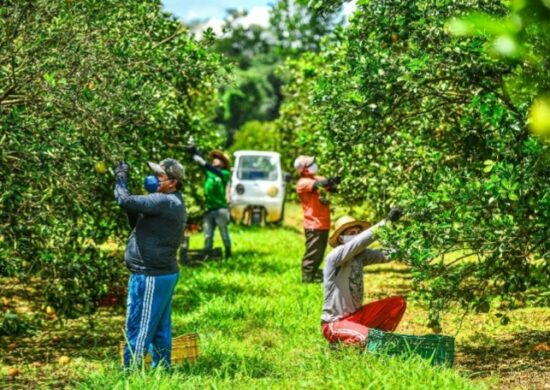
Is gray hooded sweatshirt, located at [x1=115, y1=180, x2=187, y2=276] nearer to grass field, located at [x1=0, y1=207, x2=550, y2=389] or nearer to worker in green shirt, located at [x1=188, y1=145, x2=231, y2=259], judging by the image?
grass field, located at [x1=0, y1=207, x2=550, y2=389]

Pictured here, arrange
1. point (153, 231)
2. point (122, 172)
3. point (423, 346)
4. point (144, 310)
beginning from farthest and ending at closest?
point (122, 172), point (153, 231), point (144, 310), point (423, 346)

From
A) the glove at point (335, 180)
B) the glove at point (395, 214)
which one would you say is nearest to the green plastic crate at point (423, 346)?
the glove at point (395, 214)

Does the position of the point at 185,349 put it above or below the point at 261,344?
above

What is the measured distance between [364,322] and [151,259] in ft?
5.70

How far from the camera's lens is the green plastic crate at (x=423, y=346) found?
627cm

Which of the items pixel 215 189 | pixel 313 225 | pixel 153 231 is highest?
pixel 215 189

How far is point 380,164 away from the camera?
10750 mm

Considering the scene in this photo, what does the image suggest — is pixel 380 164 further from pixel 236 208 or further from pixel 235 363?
pixel 236 208

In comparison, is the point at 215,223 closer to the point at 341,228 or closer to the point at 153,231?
the point at 341,228

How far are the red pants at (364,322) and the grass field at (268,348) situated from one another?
6.6 inches

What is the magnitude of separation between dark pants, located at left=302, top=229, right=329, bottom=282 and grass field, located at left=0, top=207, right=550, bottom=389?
0.66 ft

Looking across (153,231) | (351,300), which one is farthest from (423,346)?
(153,231)

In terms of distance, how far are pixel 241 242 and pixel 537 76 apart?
53.3 feet

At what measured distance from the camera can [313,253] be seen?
1206cm
